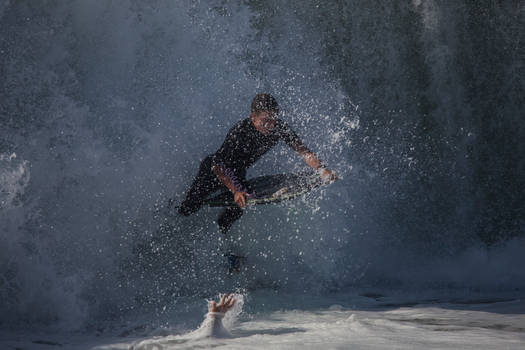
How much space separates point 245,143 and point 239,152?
0.33ft

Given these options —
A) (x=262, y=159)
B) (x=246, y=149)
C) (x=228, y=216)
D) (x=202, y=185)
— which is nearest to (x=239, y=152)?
(x=246, y=149)

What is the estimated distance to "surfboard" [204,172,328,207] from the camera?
476cm

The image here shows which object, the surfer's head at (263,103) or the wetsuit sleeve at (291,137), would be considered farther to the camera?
the wetsuit sleeve at (291,137)

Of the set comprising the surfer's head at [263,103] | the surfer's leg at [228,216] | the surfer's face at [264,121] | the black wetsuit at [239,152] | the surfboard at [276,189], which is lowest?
the surfer's leg at [228,216]

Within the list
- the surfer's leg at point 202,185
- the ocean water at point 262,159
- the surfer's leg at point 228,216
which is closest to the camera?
the surfer's leg at point 202,185

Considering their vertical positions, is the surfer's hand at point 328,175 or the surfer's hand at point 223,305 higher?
the surfer's hand at point 328,175

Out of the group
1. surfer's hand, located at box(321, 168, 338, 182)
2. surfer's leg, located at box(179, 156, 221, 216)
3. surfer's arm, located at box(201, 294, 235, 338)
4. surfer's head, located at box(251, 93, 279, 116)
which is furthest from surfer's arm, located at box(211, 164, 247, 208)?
surfer's arm, located at box(201, 294, 235, 338)

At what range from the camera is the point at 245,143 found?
472cm

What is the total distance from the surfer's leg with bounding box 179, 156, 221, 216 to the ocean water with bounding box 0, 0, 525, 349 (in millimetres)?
1040

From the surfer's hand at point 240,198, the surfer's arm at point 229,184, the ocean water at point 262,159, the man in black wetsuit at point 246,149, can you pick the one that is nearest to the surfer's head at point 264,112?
the man in black wetsuit at point 246,149

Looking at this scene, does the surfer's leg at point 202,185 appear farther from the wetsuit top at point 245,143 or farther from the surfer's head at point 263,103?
the surfer's head at point 263,103

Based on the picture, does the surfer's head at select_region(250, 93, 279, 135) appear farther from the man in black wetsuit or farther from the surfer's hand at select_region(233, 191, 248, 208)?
the surfer's hand at select_region(233, 191, 248, 208)

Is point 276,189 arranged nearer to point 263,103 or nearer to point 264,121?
point 264,121

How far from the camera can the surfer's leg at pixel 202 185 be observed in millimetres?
4930
